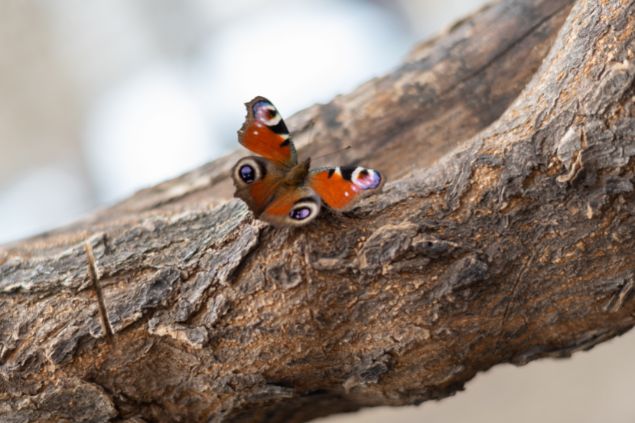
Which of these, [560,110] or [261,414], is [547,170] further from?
[261,414]

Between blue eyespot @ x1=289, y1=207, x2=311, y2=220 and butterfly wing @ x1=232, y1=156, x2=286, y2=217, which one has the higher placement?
butterfly wing @ x1=232, y1=156, x2=286, y2=217

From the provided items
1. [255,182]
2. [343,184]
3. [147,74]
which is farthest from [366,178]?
[147,74]

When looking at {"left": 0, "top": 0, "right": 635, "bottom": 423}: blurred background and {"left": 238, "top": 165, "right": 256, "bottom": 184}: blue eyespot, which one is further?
{"left": 0, "top": 0, "right": 635, "bottom": 423}: blurred background

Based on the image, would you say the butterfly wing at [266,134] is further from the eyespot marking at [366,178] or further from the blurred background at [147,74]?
the blurred background at [147,74]

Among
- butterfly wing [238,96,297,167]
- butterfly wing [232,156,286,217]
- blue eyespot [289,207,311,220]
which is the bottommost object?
blue eyespot [289,207,311,220]

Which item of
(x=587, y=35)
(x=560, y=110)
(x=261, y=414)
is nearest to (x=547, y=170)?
(x=560, y=110)

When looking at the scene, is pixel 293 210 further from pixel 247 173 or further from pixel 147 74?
pixel 147 74

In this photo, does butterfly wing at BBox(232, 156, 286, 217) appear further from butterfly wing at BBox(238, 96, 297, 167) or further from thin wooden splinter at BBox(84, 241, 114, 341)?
thin wooden splinter at BBox(84, 241, 114, 341)

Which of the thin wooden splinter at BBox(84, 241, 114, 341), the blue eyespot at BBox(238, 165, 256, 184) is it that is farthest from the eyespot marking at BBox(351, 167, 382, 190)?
the thin wooden splinter at BBox(84, 241, 114, 341)
